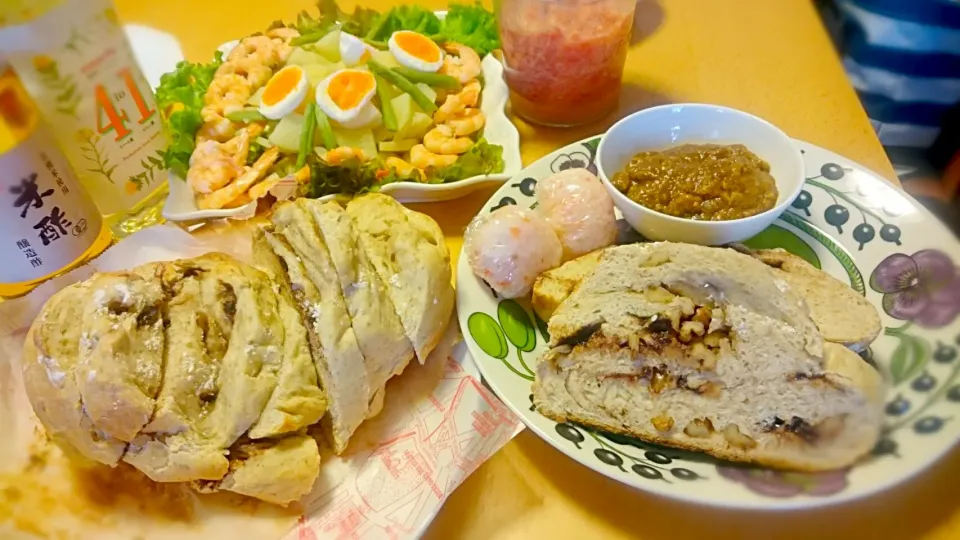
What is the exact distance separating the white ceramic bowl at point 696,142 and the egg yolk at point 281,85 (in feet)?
3.06

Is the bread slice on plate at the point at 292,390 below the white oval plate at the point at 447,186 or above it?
above

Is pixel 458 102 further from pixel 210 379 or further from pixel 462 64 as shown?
pixel 210 379

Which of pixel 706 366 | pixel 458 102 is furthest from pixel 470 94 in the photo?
pixel 706 366

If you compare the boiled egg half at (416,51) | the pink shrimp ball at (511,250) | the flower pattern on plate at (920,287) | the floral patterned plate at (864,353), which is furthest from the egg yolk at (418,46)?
the flower pattern on plate at (920,287)

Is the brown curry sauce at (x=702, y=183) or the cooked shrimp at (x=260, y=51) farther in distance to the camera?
the cooked shrimp at (x=260, y=51)

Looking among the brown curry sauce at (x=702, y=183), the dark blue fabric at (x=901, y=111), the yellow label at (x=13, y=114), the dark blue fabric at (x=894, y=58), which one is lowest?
the dark blue fabric at (x=901, y=111)

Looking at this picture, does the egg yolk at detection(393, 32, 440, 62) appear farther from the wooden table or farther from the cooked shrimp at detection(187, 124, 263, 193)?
the cooked shrimp at detection(187, 124, 263, 193)

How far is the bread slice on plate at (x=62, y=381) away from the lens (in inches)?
47.9

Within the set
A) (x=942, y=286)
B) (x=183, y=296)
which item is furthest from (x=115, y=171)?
(x=942, y=286)

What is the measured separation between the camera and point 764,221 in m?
1.48

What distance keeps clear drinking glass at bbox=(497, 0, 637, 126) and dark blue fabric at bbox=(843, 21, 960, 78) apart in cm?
97

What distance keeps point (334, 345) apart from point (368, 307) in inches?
3.8

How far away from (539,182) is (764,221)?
1.60ft

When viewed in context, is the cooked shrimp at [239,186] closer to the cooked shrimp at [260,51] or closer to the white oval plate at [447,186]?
the white oval plate at [447,186]
